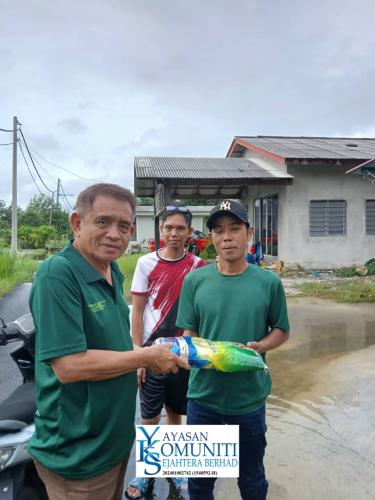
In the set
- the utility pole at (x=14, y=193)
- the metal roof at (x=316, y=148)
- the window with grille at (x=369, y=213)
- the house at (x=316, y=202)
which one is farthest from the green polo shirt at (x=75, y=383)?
the utility pole at (x=14, y=193)

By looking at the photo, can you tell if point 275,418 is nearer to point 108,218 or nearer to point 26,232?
point 108,218

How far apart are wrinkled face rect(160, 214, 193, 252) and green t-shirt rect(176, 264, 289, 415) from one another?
0.60 m

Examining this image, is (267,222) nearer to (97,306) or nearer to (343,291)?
(343,291)

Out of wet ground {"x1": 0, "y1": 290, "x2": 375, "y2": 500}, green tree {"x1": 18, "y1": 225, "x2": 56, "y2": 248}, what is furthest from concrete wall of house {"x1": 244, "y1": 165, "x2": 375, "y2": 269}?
green tree {"x1": 18, "y1": 225, "x2": 56, "y2": 248}

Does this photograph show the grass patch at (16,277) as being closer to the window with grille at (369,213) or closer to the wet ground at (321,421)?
the wet ground at (321,421)

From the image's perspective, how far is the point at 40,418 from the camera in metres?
1.52

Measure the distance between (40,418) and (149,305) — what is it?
1.28 metres

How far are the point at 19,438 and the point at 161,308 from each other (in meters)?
1.12

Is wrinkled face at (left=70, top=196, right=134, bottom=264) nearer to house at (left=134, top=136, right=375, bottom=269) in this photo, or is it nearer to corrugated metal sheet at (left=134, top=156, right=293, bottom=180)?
corrugated metal sheet at (left=134, top=156, right=293, bottom=180)

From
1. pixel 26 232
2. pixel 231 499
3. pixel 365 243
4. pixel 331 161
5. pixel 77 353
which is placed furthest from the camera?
pixel 26 232

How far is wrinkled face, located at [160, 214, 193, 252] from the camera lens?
8.99 ft

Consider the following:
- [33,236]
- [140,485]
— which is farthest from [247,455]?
[33,236]

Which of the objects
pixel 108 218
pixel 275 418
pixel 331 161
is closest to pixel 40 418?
pixel 108 218

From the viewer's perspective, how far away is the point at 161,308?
2.69 m
